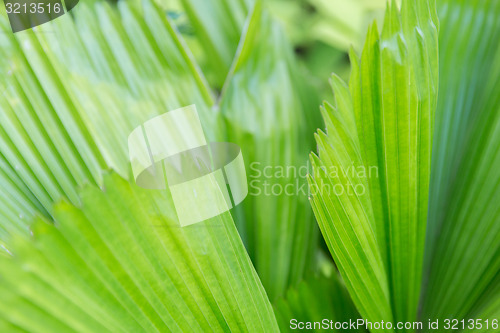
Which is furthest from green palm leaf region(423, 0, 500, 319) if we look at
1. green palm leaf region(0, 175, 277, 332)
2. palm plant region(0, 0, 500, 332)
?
green palm leaf region(0, 175, 277, 332)

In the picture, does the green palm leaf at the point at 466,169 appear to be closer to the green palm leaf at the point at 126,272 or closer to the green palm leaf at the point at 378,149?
the green palm leaf at the point at 378,149

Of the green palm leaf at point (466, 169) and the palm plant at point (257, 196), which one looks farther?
the green palm leaf at point (466, 169)

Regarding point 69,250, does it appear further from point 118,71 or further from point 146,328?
point 118,71

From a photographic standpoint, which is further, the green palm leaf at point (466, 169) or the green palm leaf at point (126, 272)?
the green palm leaf at point (466, 169)

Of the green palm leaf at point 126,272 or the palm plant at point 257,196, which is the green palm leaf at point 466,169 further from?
the green palm leaf at point 126,272

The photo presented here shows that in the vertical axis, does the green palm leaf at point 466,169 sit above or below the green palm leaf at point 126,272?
below

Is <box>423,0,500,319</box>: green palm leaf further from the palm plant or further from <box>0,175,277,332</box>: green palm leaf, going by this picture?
<box>0,175,277,332</box>: green palm leaf

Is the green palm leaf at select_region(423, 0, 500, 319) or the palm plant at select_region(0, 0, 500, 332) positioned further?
the green palm leaf at select_region(423, 0, 500, 319)

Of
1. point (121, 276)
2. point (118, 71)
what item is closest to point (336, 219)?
point (121, 276)

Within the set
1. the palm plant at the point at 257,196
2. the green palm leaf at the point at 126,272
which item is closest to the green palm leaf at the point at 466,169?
the palm plant at the point at 257,196
